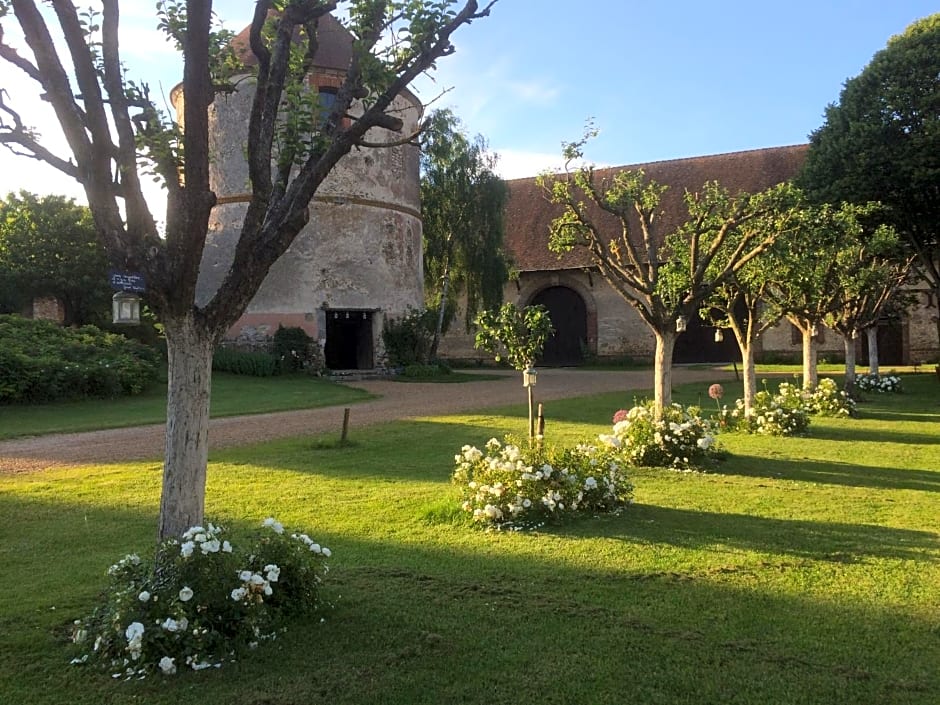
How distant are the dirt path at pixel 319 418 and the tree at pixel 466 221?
4600 millimetres

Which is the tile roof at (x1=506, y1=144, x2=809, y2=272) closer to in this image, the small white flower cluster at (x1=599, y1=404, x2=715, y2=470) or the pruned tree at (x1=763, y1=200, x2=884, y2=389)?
the pruned tree at (x1=763, y1=200, x2=884, y2=389)

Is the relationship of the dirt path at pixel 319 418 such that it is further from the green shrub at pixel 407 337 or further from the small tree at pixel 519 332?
the small tree at pixel 519 332

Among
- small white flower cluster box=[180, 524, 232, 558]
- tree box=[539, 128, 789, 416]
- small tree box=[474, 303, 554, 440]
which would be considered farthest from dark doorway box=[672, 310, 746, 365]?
small white flower cluster box=[180, 524, 232, 558]

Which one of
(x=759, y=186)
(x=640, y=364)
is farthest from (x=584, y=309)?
(x=759, y=186)

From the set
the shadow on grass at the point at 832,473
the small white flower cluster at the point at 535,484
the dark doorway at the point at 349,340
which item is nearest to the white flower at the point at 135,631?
the small white flower cluster at the point at 535,484

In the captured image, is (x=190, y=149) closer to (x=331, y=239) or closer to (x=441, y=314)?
(x=331, y=239)

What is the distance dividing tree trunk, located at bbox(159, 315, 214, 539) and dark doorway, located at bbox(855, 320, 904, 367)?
29.1 metres

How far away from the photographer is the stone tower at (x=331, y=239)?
22484mm

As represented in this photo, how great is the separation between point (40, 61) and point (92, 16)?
0.46 metres

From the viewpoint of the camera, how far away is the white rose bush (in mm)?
3494

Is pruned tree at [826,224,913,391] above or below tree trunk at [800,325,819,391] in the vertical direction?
above

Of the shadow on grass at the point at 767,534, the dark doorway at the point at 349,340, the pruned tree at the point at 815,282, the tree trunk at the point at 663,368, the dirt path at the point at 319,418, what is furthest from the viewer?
the dark doorway at the point at 349,340

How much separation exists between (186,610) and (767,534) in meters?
4.33

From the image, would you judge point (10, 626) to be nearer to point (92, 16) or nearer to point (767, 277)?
point (92, 16)
